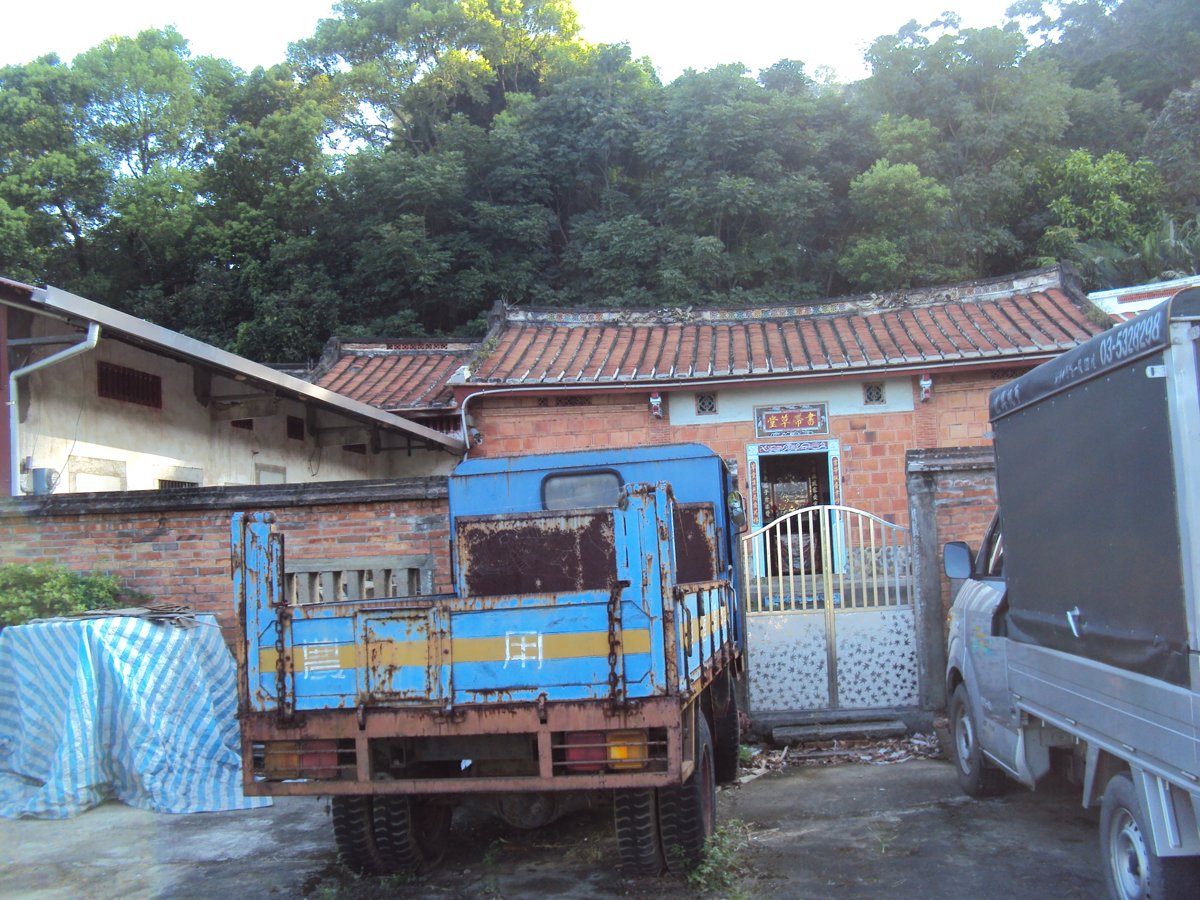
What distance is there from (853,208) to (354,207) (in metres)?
15.1

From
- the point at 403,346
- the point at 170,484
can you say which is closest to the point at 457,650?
the point at 170,484

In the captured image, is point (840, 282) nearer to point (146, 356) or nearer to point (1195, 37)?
point (1195, 37)

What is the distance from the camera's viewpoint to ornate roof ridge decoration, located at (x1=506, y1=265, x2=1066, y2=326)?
16328 millimetres

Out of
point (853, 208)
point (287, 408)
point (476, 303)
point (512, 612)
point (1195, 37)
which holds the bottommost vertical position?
point (512, 612)

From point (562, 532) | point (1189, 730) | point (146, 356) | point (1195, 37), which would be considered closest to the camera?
point (1189, 730)

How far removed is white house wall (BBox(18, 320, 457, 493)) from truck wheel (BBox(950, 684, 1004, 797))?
810 centimetres

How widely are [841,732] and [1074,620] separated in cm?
481

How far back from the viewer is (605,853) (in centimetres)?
564

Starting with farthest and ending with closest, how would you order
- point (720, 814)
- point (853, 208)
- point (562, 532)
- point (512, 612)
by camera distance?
point (853, 208) < point (720, 814) < point (562, 532) < point (512, 612)

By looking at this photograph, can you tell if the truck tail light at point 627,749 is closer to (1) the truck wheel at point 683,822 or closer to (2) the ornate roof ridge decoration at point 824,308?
(1) the truck wheel at point 683,822

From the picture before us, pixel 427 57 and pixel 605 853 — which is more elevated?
pixel 427 57

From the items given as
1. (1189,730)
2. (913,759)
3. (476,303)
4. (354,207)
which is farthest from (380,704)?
(354,207)

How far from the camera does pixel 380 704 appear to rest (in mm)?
4629

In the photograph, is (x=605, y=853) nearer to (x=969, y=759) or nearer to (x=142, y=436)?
(x=969, y=759)
